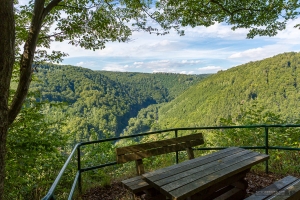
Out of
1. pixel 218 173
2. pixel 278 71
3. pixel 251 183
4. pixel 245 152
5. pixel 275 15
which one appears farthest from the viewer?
pixel 278 71

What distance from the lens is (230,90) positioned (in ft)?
229

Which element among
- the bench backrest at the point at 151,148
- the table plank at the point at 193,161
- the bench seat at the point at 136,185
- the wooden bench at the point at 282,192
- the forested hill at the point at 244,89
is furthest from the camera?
the forested hill at the point at 244,89

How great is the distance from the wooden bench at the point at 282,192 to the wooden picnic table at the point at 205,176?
31 cm

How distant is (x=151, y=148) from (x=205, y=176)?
101cm

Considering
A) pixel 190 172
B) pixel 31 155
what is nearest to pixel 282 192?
pixel 190 172

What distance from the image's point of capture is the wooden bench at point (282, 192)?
1.83 m

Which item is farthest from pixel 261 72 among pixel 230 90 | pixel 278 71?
pixel 230 90

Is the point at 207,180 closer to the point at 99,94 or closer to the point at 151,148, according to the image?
the point at 151,148

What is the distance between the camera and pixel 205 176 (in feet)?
6.66

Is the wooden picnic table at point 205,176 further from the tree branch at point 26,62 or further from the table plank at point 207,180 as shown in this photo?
the tree branch at point 26,62

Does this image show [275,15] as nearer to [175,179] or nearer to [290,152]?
[290,152]

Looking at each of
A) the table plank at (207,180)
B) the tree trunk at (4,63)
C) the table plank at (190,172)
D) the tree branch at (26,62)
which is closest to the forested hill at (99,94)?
the tree branch at (26,62)

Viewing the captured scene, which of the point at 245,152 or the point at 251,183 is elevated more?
the point at 245,152

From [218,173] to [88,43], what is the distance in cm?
406
